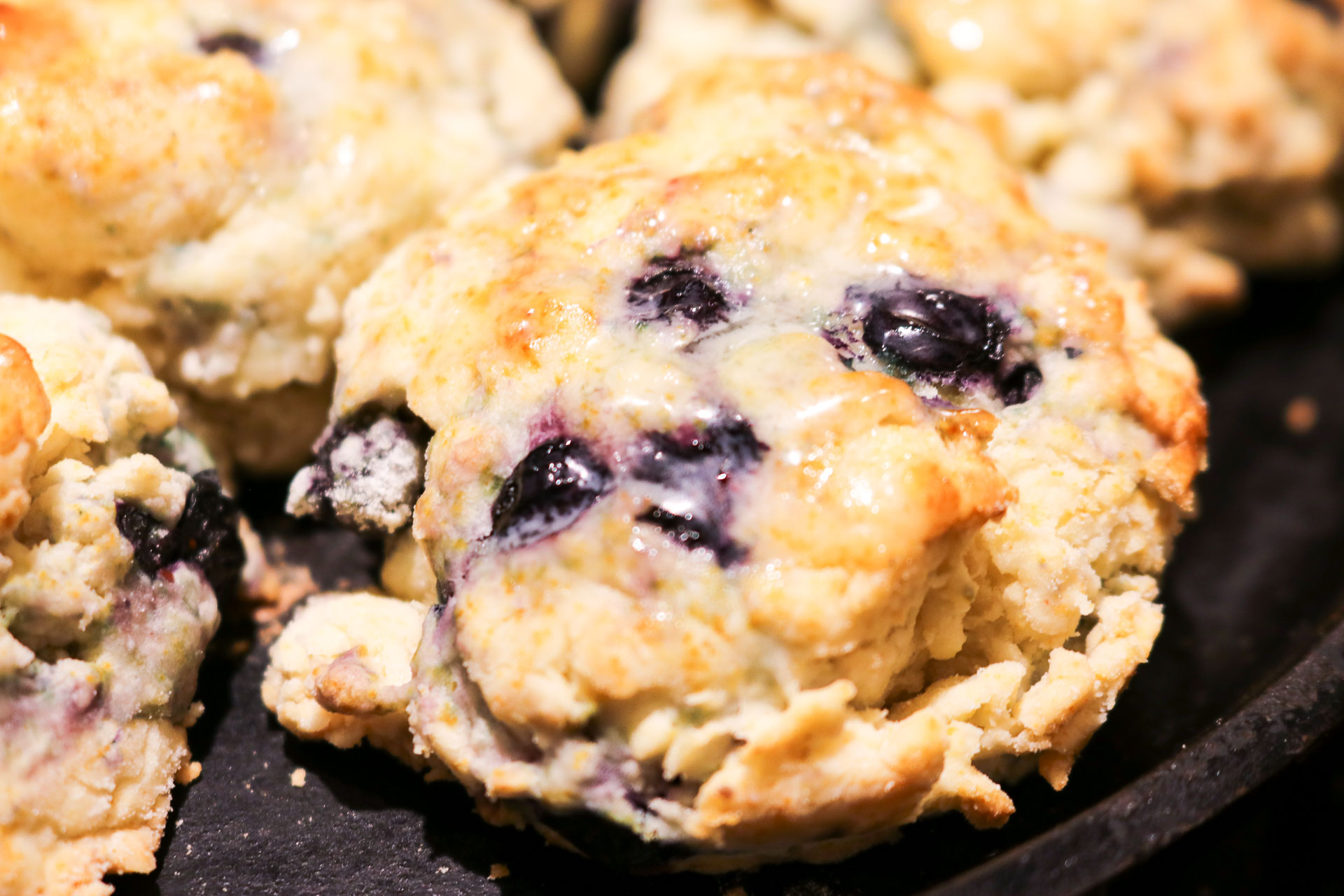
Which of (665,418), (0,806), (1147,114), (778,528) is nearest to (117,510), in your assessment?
(0,806)

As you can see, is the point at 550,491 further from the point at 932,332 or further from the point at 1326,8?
the point at 1326,8

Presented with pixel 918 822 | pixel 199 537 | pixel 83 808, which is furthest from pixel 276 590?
pixel 918 822

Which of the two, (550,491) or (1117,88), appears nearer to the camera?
(550,491)

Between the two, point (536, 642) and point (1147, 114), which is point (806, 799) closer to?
point (536, 642)

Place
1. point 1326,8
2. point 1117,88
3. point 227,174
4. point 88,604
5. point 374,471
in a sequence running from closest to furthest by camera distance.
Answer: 1. point 88,604
2. point 374,471
3. point 227,174
4. point 1117,88
5. point 1326,8

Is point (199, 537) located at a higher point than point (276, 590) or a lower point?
higher

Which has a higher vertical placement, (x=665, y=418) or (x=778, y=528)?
(x=665, y=418)

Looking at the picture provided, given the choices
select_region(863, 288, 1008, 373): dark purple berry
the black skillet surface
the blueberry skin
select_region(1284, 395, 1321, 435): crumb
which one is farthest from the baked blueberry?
the blueberry skin
